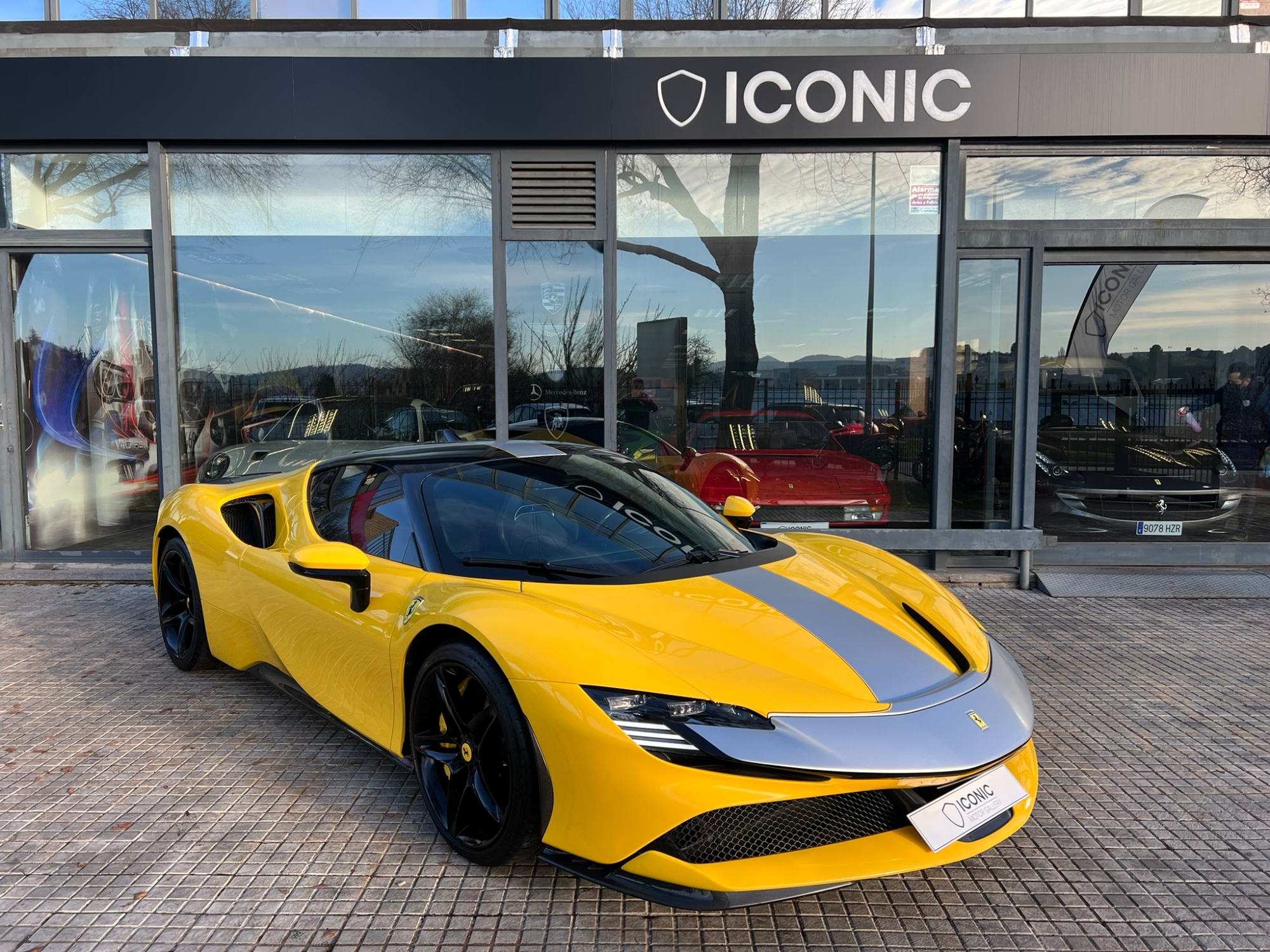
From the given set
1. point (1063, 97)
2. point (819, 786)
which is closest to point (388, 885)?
point (819, 786)

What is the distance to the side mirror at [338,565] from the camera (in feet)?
9.38

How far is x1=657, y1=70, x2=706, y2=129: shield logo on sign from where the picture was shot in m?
6.42

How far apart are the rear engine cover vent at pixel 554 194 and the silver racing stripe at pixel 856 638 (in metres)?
4.56

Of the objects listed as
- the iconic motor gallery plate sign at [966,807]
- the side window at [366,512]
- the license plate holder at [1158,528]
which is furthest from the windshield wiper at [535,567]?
the license plate holder at [1158,528]

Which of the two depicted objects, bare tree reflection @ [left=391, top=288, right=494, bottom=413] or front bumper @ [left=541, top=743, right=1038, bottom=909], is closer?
front bumper @ [left=541, top=743, right=1038, bottom=909]

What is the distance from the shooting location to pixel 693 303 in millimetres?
6965

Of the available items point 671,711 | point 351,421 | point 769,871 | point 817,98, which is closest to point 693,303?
point 817,98

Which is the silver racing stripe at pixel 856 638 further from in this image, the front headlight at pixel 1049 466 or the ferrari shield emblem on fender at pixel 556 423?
the front headlight at pixel 1049 466

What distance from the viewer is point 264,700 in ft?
13.3

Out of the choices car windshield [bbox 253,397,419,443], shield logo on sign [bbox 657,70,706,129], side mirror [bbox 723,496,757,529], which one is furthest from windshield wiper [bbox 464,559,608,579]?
shield logo on sign [bbox 657,70,706,129]

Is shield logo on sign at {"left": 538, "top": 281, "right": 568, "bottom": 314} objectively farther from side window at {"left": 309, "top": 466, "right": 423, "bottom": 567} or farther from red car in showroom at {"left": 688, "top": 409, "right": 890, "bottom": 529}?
side window at {"left": 309, "top": 466, "right": 423, "bottom": 567}

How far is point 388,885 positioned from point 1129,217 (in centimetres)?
715

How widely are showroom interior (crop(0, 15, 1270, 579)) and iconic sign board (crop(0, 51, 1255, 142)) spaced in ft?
0.17

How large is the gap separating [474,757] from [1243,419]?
24.2ft
